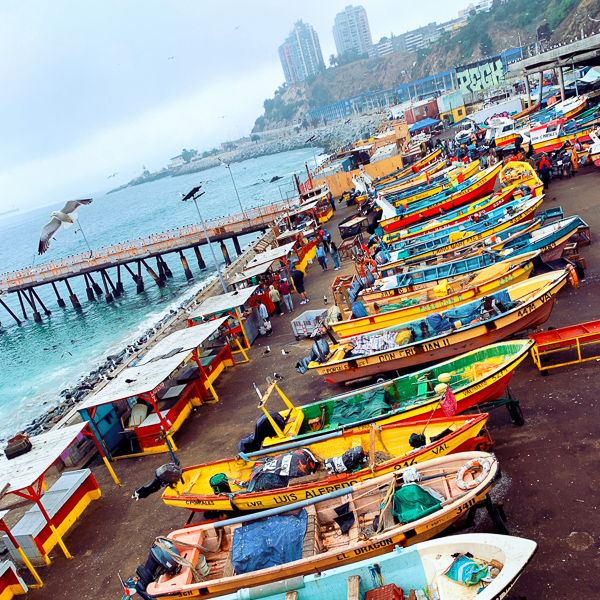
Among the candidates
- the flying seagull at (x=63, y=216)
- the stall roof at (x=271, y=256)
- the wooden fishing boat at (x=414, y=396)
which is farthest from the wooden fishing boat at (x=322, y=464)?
the stall roof at (x=271, y=256)

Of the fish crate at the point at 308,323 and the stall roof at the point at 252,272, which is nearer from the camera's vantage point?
the fish crate at the point at 308,323

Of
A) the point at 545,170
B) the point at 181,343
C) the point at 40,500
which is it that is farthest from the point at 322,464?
the point at 545,170

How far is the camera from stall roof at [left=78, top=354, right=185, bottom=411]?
41.0 feet

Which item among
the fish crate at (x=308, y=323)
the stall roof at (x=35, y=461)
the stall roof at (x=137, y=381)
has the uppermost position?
the stall roof at (x=137, y=381)

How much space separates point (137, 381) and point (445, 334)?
26.5 ft

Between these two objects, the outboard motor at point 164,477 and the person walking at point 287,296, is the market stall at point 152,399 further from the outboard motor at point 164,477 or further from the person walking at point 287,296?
the person walking at point 287,296

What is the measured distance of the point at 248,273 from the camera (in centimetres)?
2144

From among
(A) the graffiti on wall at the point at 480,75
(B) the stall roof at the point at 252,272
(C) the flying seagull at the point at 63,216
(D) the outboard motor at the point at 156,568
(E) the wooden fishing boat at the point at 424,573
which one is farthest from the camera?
(A) the graffiti on wall at the point at 480,75

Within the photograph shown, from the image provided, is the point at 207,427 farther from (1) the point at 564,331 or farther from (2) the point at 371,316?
(1) the point at 564,331

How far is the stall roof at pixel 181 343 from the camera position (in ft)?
47.4

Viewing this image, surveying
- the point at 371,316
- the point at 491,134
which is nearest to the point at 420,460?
the point at 371,316

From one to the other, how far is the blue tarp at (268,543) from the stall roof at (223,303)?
993 cm

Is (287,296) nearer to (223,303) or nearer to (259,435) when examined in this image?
(223,303)

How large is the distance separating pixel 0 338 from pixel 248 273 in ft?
130
